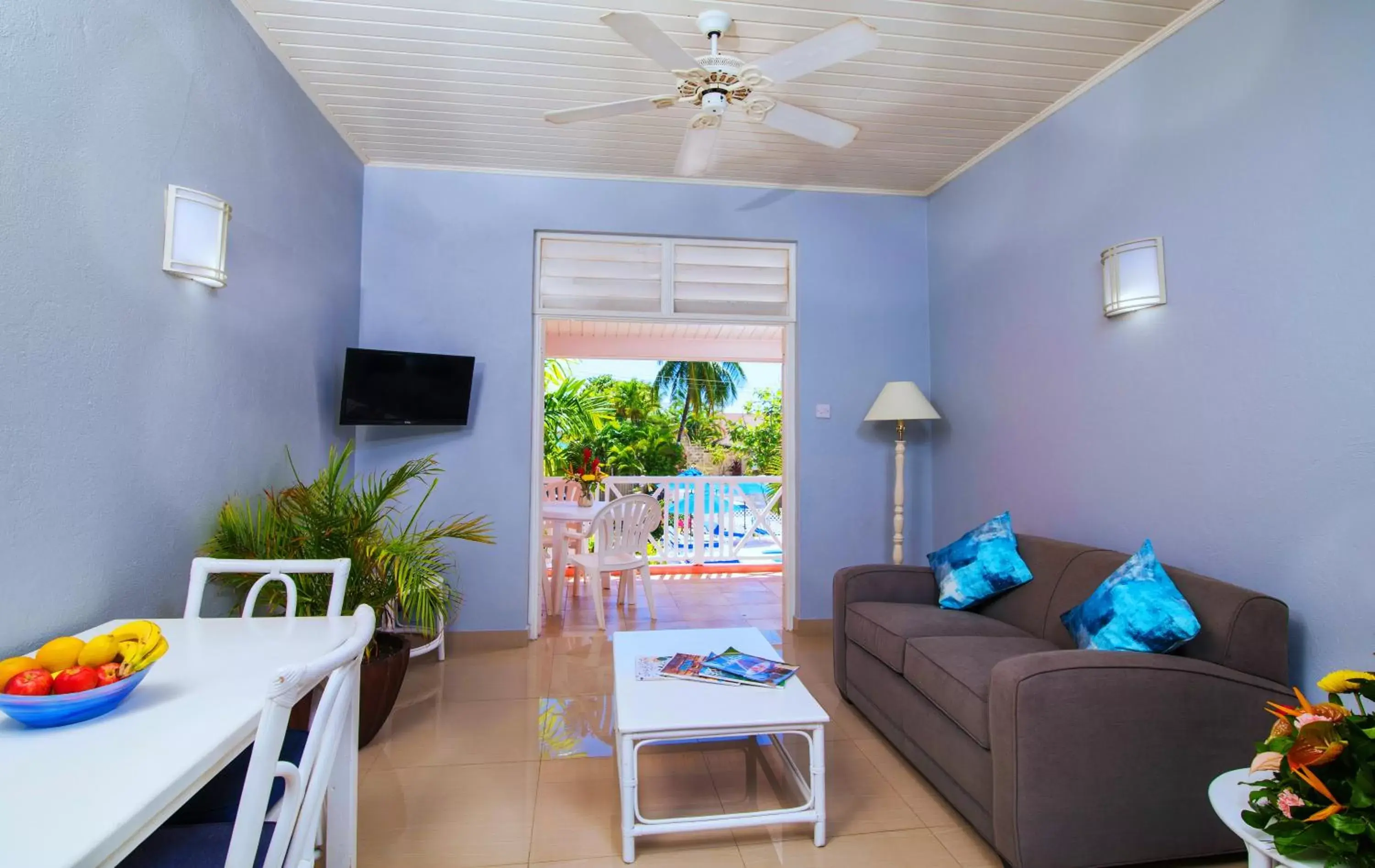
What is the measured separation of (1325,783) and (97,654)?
7.10ft

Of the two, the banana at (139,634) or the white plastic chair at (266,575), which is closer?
the banana at (139,634)

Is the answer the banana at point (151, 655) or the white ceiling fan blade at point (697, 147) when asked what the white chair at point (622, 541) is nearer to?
the white ceiling fan blade at point (697, 147)

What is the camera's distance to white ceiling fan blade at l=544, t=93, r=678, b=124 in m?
2.58

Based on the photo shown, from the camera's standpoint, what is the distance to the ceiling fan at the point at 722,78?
2141mm

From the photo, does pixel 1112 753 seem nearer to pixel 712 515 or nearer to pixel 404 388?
pixel 404 388

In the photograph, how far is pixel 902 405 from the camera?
4004 millimetres

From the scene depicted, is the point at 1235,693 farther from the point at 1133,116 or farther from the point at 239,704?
the point at 239,704

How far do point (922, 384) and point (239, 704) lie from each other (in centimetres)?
413

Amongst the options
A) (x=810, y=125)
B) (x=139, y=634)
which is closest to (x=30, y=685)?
(x=139, y=634)

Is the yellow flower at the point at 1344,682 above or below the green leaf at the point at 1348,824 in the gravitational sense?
above

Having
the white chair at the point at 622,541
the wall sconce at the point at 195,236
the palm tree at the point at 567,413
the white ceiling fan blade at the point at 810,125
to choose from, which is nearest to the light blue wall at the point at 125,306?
the wall sconce at the point at 195,236

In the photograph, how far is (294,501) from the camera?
2623 millimetres

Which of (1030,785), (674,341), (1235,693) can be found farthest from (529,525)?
(674,341)

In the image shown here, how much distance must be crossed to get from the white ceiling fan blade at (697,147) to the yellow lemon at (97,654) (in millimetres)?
2403
